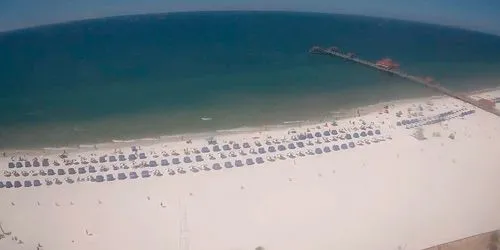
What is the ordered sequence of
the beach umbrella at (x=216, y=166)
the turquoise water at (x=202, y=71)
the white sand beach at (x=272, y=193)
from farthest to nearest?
the turquoise water at (x=202, y=71) → the beach umbrella at (x=216, y=166) → the white sand beach at (x=272, y=193)

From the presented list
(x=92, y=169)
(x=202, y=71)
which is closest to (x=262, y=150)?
(x=92, y=169)

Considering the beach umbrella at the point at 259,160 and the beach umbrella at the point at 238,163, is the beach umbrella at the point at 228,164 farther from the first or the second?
the beach umbrella at the point at 259,160

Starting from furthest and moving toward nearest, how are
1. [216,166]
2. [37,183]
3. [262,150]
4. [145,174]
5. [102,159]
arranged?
[262,150]
[102,159]
[216,166]
[145,174]
[37,183]

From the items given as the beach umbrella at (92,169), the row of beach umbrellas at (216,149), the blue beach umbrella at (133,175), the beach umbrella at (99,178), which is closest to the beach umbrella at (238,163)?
the row of beach umbrellas at (216,149)

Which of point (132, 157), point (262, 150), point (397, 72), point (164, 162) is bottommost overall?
point (164, 162)

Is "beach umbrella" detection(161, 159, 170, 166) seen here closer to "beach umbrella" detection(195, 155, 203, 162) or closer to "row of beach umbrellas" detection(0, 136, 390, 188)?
"row of beach umbrellas" detection(0, 136, 390, 188)

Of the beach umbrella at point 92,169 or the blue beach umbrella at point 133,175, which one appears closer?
the blue beach umbrella at point 133,175

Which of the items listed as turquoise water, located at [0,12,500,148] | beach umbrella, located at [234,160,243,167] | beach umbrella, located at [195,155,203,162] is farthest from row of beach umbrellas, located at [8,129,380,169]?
turquoise water, located at [0,12,500,148]

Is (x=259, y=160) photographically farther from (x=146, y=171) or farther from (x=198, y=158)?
(x=146, y=171)
